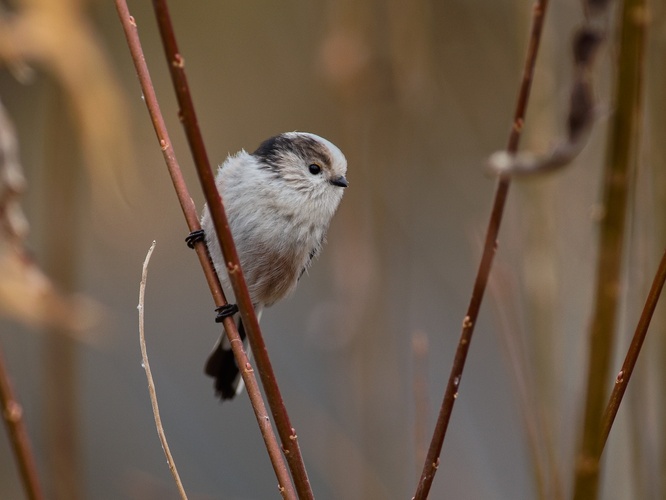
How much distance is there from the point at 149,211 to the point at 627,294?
1946 millimetres

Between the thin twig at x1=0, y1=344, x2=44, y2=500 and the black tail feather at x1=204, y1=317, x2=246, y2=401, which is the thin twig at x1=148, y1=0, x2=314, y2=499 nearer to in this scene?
the thin twig at x1=0, y1=344, x2=44, y2=500

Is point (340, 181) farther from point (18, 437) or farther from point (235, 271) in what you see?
point (18, 437)

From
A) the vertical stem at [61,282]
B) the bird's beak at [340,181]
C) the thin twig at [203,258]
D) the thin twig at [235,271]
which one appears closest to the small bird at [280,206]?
the bird's beak at [340,181]

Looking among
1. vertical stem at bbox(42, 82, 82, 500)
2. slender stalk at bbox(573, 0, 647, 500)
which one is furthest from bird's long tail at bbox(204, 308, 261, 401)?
slender stalk at bbox(573, 0, 647, 500)

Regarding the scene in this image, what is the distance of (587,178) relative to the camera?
6.64 feet

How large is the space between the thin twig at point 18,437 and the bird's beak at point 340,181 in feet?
3.63

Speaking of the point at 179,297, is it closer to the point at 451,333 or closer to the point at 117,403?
the point at 117,403

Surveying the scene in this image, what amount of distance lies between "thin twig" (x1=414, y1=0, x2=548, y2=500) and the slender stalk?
3.1 inches

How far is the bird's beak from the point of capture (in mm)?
1891

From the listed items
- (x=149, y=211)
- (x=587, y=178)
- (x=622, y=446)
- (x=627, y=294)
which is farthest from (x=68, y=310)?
(x=149, y=211)

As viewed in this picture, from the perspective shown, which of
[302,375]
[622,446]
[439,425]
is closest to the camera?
[439,425]

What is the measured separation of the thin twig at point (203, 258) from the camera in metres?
0.94

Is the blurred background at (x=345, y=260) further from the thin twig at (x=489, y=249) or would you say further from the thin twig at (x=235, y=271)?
the thin twig at (x=235, y=271)

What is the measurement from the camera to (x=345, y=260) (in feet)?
5.62
